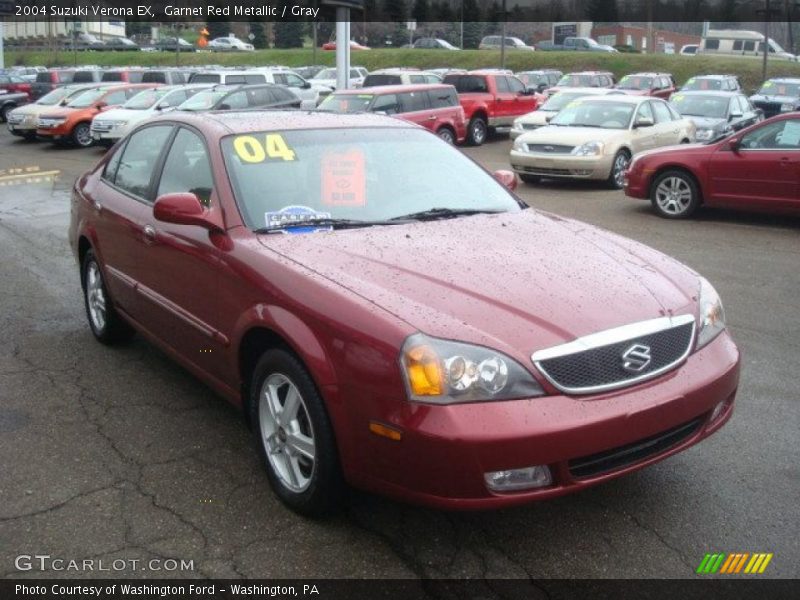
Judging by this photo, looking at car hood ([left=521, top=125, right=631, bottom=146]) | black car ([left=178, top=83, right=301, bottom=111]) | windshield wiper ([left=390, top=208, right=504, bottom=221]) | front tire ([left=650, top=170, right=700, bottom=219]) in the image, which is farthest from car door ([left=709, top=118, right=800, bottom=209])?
black car ([left=178, top=83, right=301, bottom=111])

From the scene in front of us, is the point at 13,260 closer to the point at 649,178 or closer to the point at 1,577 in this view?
the point at 1,577

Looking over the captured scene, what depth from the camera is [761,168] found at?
1030cm

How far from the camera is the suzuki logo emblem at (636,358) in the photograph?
10.3 ft

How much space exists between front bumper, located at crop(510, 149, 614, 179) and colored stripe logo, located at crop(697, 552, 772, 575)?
11.0 metres

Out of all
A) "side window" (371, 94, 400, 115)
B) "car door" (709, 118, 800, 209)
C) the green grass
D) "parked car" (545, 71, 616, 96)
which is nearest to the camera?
"car door" (709, 118, 800, 209)

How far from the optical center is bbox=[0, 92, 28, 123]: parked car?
28438mm

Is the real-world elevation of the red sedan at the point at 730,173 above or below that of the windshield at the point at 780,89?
below

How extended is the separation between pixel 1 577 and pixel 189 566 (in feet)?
2.19

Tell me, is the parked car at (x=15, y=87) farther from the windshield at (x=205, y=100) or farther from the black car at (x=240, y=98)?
the windshield at (x=205, y=100)

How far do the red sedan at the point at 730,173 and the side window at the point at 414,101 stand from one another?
7.88 meters

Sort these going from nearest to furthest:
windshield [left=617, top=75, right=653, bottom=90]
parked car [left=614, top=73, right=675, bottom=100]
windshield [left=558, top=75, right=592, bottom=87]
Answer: parked car [left=614, top=73, right=675, bottom=100] → windshield [left=617, top=75, right=653, bottom=90] → windshield [left=558, top=75, right=592, bottom=87]

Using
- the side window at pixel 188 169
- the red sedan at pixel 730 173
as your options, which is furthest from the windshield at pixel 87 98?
the side window at pixel 188 169

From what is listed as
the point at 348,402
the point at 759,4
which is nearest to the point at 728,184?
the point at 348,402
